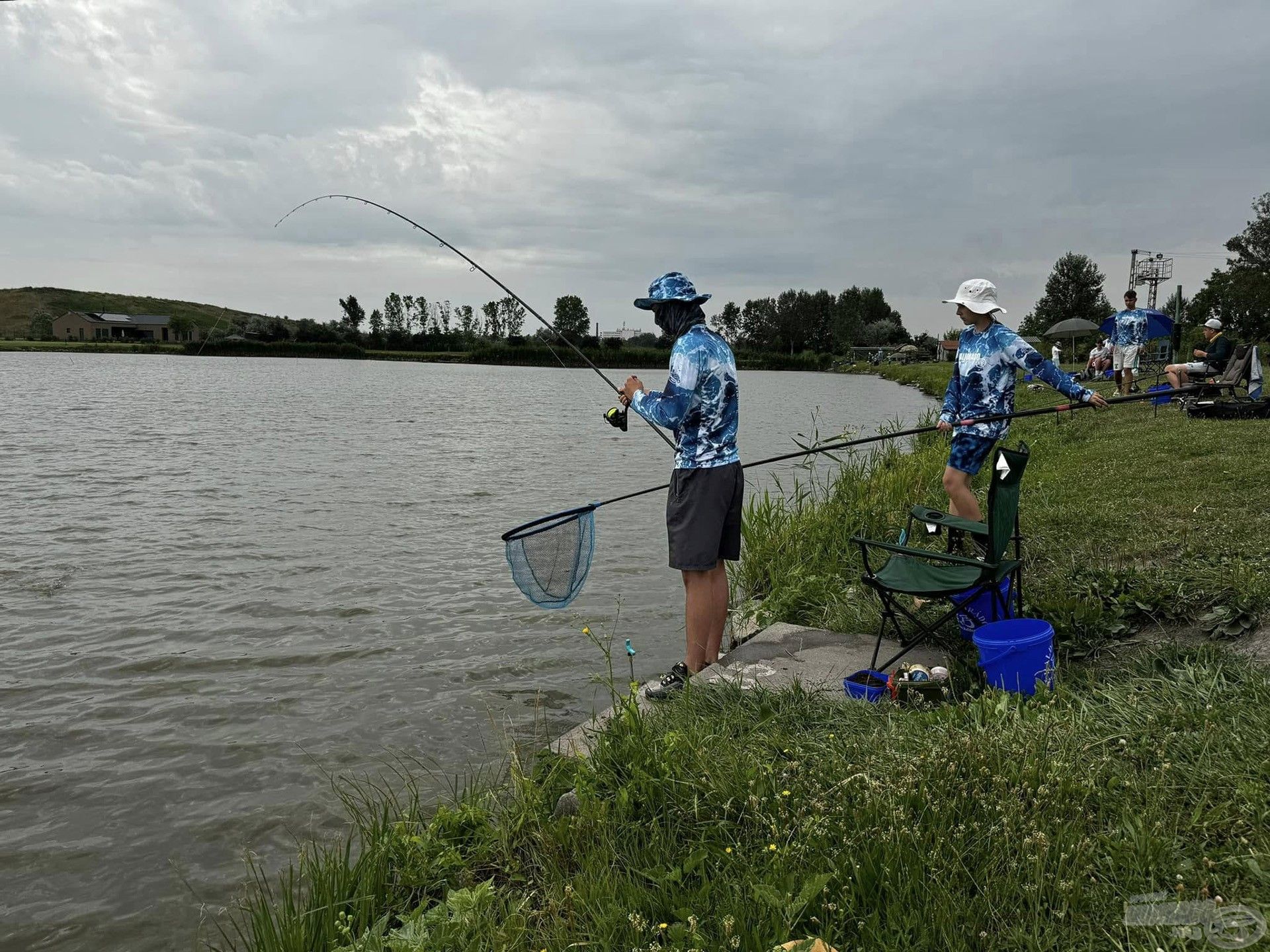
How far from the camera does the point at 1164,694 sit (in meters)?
3.94

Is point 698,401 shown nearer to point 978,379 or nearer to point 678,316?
point 678,316

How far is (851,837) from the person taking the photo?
3100 mm

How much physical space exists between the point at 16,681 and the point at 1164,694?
7.42m

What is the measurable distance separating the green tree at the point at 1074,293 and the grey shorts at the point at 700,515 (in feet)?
318

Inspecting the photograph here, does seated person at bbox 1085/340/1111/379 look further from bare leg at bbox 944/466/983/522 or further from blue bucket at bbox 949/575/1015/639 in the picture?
blue bucket at bbox 949/575/1015/639

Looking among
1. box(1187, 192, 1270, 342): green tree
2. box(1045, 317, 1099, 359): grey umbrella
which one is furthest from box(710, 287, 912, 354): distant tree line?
box(1045, 317, 1099, 359): grey umbrella

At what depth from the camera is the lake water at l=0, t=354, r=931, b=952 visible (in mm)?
4695

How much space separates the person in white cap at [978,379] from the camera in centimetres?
698

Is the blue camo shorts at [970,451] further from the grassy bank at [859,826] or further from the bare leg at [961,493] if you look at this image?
the grassy bank at [859,826]

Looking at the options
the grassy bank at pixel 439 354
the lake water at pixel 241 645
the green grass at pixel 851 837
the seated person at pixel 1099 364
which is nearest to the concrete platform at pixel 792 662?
the green grass at pixel 851 837

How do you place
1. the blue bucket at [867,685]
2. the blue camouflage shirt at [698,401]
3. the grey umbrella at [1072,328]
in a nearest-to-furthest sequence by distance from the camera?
the blue bucket at [867,685], the blue camouflage shirt at [698,401], the grey umbrella at [1072,328]

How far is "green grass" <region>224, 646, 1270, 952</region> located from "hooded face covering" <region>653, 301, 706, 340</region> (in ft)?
7.53

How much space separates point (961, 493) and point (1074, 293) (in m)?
99.1

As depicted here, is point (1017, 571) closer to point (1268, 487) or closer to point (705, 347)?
point (705, 347)
